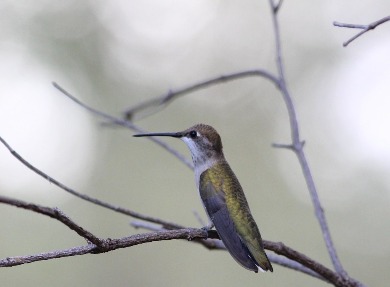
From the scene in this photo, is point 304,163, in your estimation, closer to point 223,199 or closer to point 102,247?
point 223,199

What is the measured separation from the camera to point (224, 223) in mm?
2738

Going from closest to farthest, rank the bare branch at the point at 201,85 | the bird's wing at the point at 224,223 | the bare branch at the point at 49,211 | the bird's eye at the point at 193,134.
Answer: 1. the bare branch at the point at 49,211
2. the bird's wing at the point at 224,223
3. the bare branch at the point at 201,85
4. the bird's eye at the point at 193,134

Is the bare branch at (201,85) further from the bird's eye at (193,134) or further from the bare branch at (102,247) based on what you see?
the bare branch at (102,247)

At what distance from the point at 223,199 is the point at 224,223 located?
212 mm

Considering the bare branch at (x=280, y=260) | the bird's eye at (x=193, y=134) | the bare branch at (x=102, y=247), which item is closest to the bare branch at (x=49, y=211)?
the bare branch at (x=102, y=247)

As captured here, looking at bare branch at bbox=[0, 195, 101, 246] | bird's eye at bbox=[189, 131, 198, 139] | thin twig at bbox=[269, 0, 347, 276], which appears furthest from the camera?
bird's eye at bbox=[189, 131, 198, 139]

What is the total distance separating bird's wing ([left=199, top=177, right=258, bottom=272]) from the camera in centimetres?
238

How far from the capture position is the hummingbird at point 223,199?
8.06 ft

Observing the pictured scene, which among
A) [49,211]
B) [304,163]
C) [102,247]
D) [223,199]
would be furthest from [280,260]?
[49,211]

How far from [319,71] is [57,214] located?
46.3 ft

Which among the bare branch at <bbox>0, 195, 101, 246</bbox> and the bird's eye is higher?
the bird's eye

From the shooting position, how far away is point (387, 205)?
14773 mm

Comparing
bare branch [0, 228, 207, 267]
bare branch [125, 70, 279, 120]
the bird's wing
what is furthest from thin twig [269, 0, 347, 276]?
bare branch [0, 228, 207, 267]

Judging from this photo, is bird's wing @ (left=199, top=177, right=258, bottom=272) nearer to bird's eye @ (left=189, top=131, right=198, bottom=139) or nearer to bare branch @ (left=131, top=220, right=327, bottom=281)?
bare branch @ (left=131, top=220, right=327, bottom=281)
